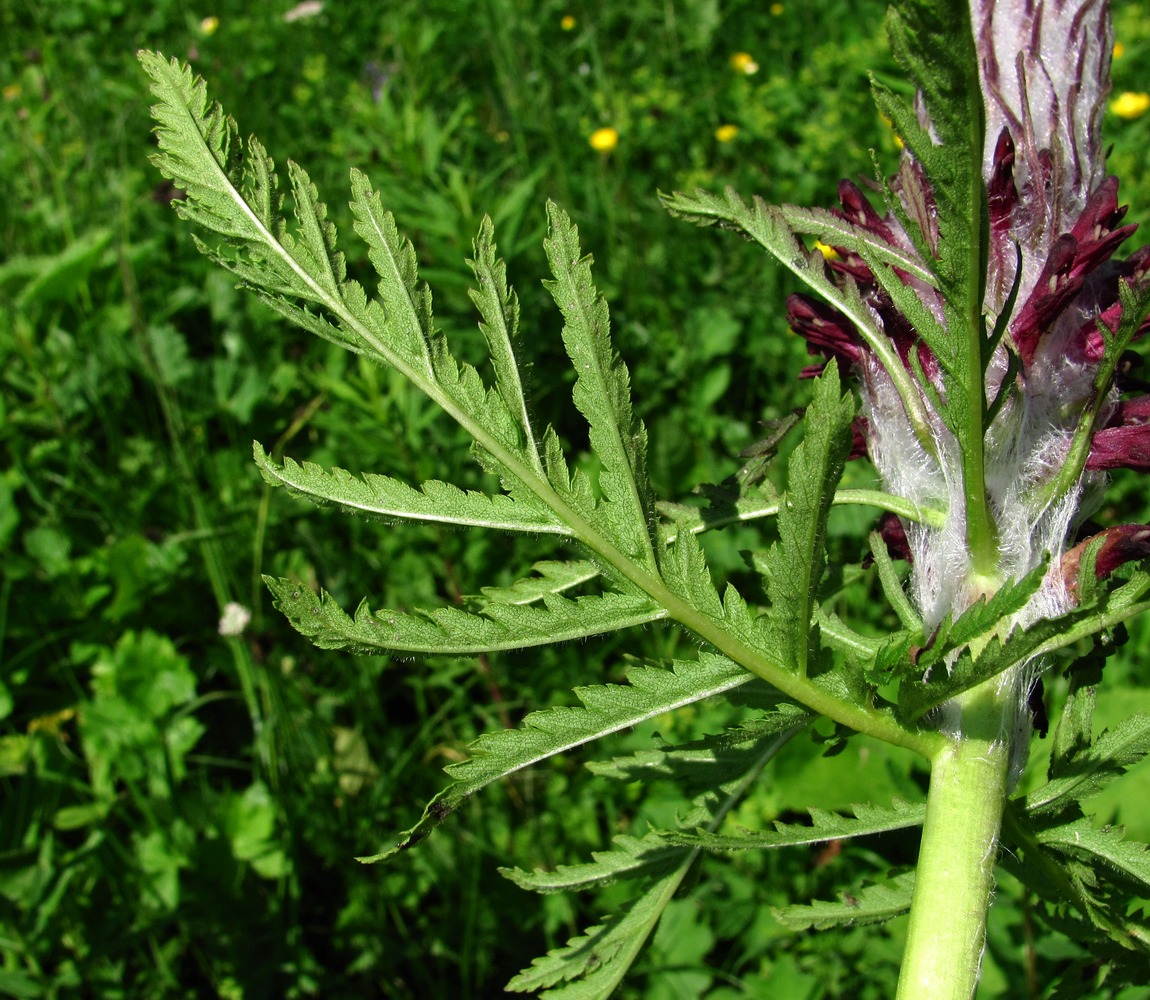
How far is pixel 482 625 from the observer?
76 cm

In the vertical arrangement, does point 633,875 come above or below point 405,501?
below

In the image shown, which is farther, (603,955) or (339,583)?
(339,583)

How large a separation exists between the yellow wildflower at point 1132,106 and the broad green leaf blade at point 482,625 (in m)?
3.71

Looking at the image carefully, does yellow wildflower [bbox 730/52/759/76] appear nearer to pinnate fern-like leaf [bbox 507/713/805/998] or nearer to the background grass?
A: the background grass

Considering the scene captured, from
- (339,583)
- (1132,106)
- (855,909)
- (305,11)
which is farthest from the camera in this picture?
(305,11)

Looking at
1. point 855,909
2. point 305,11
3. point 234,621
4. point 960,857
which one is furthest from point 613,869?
point 305,11

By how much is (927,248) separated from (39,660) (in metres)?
2.32

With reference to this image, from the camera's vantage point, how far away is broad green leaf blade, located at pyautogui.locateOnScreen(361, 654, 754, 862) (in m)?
0.75

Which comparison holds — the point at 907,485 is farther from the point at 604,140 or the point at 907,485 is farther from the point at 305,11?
the point at 305,11

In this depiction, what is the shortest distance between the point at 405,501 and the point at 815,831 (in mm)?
411

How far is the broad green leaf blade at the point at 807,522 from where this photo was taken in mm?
660

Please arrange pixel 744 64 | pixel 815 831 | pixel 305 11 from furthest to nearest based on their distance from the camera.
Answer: pixel 305 11 < pixel 744 64 < pixel 815 831

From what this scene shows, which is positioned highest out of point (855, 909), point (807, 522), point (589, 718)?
point (807, 522)

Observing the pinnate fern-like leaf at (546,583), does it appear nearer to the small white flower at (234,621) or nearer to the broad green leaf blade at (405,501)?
the broad green leaf blade at (405,501)
